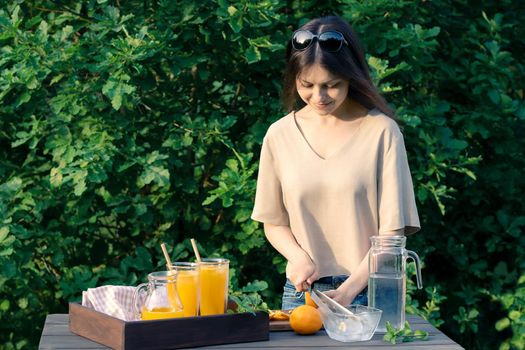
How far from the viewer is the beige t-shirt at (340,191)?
288 cm

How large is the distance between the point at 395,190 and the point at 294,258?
343mm

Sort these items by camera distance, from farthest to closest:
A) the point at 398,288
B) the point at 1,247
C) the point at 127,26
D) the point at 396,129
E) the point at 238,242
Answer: the point at 238,242, the point at 127,26, the point at 1,247, the point at 396,129, the point at 398,288

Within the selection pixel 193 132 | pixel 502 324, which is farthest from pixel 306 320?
pixel 502 324

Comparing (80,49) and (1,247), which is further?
(80,49)

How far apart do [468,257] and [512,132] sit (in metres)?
0.64

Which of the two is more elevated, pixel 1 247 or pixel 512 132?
pixel 512 132

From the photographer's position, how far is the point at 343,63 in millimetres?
2842

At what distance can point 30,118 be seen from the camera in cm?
436

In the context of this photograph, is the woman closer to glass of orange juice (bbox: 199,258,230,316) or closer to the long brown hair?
the long brown hair

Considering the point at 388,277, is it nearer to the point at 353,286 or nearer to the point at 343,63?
the point at 353,286

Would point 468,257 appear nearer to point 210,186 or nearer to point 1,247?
point 210,186

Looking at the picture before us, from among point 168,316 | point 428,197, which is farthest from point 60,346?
point 428,197

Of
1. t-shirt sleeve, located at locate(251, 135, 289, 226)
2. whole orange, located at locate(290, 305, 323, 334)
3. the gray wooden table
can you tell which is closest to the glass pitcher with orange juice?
the gray wooden table

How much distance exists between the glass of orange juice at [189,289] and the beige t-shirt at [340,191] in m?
0.49
